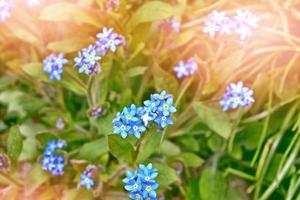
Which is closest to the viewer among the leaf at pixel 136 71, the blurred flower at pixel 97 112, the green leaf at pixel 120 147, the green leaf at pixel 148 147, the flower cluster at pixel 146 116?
the flower cluster at pixel 146 116

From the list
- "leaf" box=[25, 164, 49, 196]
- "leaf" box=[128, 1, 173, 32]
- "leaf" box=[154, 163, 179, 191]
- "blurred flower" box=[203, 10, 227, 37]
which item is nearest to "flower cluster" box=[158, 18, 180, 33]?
"leaf" box=[128, 1, 173, 32]

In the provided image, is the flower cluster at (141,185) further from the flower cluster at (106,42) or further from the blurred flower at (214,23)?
Result: the blurred flower at (214,23)

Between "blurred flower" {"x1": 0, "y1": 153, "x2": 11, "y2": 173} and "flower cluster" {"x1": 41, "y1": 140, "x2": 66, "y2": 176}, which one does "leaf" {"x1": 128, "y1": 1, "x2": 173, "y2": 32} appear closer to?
"flower cluster" {"x1": 41, "y1": 140, "x2": 66, "y2": 176}

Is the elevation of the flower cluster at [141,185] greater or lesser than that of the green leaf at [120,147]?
lesser

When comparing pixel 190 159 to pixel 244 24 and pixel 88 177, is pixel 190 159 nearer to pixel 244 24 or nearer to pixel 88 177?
pixel 88 177

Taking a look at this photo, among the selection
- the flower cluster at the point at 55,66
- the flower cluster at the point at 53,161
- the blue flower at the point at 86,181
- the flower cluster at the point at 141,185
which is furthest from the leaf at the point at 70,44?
the flower cluster at the point at 141,185

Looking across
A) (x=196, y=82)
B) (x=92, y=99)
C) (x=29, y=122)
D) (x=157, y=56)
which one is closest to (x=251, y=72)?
(x=196, y=82)

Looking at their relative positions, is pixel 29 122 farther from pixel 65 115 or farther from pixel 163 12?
pixel 163 12

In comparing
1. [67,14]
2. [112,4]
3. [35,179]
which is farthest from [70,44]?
[35,179]
